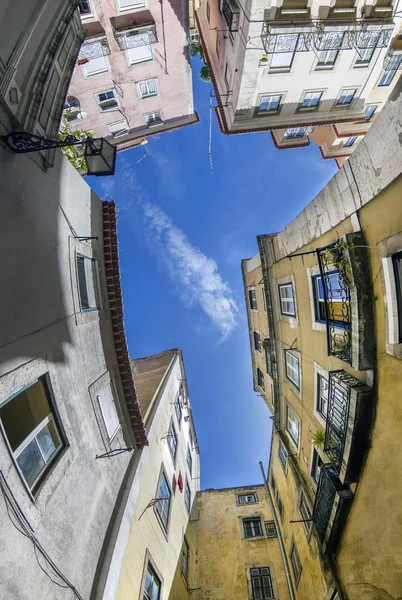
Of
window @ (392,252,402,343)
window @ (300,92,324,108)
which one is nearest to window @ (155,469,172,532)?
window @ (392,252,402,343)

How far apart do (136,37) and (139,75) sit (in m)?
2.01

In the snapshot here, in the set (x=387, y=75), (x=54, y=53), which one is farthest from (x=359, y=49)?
(x=54, y=53)

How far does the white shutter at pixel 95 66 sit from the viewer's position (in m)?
15.2

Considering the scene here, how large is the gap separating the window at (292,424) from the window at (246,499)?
328 inches

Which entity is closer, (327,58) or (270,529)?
(327,58)

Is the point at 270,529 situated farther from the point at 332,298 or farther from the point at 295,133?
the point at 295,133

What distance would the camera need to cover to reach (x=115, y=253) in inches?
374

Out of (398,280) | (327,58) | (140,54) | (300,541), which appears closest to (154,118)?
(140,54)

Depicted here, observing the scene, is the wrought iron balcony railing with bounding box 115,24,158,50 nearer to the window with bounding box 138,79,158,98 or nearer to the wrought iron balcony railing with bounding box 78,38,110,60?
the wrought iron balcony railing with bounding box 78,38,110,60

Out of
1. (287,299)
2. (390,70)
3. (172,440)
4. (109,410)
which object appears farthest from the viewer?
(390,70)

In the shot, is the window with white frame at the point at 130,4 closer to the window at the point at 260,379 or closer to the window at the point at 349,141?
the window at the point at 349,141

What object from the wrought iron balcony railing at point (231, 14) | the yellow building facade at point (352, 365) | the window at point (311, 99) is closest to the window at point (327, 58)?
the window at point (311, 99)

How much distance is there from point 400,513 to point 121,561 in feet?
21.4

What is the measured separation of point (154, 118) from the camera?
65.4 ft
